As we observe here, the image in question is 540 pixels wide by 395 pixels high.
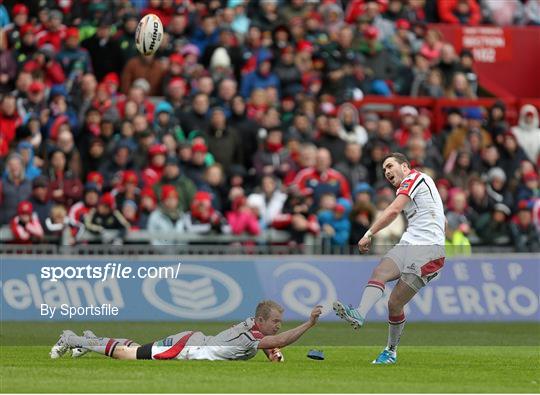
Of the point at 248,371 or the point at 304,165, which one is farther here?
Answer: the point at 304,165

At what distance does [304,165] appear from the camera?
24.4 meters

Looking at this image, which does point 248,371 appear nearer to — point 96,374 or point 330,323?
point 96,374

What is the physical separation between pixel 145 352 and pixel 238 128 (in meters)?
10.3

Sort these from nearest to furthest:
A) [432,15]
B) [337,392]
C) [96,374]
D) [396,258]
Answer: [337,392] → [96,374] → [396,258] → [432,15]

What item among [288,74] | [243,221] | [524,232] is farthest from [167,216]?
[524,232]

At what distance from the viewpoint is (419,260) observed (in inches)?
595

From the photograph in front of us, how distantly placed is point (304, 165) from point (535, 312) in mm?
4382

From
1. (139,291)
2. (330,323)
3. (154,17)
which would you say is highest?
(154,17)

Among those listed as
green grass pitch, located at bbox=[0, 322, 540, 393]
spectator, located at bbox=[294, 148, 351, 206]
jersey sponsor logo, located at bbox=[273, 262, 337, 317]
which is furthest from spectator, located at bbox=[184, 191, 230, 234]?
green grass pitch, located at bbox=[0, 322, 540, 393]

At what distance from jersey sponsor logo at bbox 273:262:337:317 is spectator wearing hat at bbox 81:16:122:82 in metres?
5.85

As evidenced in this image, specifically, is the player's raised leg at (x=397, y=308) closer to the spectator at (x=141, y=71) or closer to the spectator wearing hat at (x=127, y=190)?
the spectator wearing hat at (x=127, y=190)

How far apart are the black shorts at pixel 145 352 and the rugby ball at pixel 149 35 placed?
6441 millimetres

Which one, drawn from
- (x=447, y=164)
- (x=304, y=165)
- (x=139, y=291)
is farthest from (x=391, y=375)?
(x=447, y=164)

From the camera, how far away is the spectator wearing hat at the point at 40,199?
22422 mm
